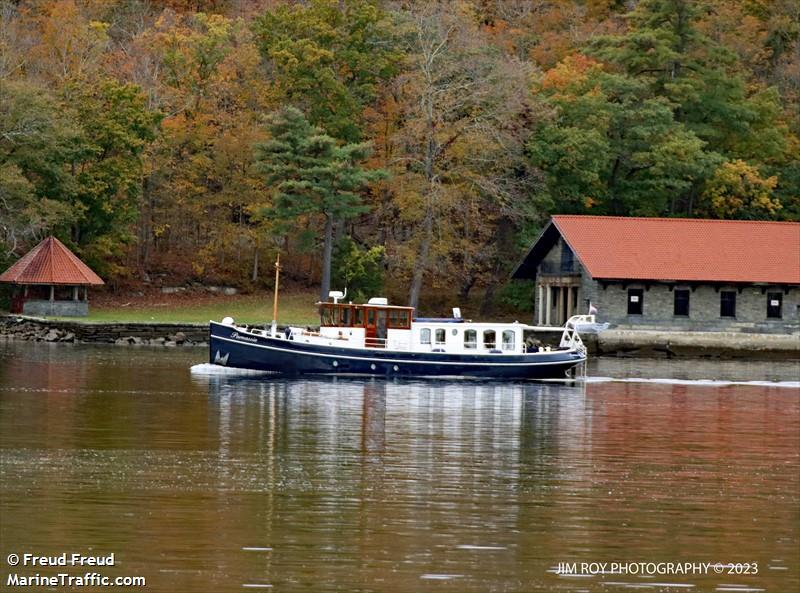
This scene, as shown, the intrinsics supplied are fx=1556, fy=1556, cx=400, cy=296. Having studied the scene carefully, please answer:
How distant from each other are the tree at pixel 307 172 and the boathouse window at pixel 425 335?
19.7 meters

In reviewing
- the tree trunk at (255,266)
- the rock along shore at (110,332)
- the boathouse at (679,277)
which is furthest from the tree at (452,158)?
the rock along shore at (110,332)

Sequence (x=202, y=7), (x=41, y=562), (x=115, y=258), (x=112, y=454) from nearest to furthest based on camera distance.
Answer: (x=41, y=562) < (x=112, y=454) < (x=115, y=258) < (x=202, y=7)

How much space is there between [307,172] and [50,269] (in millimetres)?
11655

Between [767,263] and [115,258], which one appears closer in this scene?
[767,263]

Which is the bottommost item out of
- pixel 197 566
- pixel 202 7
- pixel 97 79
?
pixel 197 566

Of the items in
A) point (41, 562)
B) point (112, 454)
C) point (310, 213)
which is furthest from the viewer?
point (310, 213)

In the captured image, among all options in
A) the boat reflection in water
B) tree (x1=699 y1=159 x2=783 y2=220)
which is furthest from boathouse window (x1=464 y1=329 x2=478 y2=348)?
tree (x1=699 y1=159 x2=783 y2=220)

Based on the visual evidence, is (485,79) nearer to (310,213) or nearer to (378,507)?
(310,213)

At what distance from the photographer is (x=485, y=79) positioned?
7069 centimetres

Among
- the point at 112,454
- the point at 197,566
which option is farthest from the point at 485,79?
the point at 197,566

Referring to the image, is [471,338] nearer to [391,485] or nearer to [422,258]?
[422,258]

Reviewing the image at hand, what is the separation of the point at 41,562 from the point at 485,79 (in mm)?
54360

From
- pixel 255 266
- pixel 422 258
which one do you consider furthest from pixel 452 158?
pixel 255 266

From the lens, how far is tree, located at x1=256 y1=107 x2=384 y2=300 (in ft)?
221
